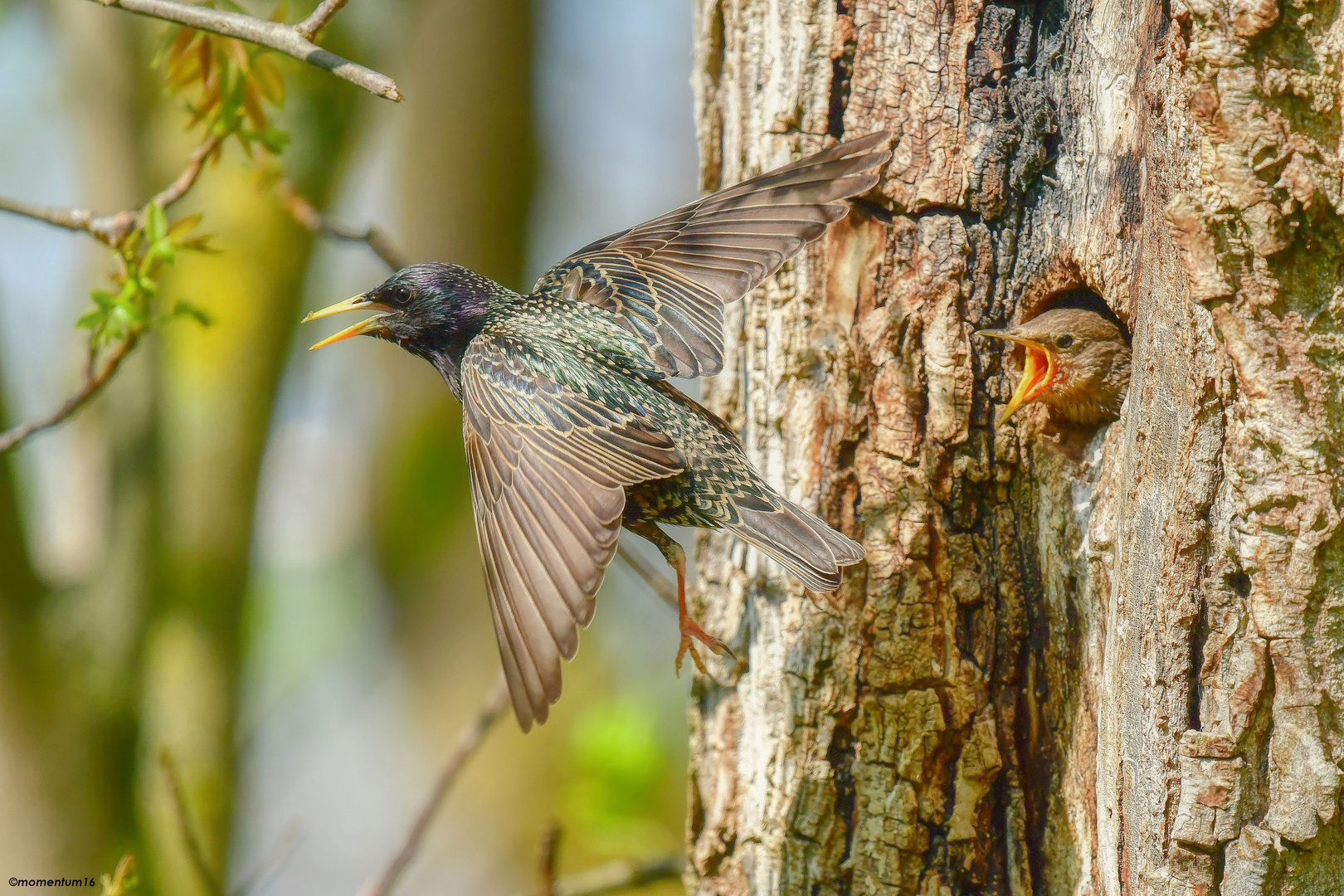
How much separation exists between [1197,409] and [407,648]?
6.56 meters

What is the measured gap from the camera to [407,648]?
7793 millimetres

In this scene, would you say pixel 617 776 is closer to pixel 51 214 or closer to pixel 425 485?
pixel 51 214

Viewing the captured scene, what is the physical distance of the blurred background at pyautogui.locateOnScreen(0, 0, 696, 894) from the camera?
4289 millimetres

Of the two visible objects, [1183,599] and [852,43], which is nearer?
[1183,599]

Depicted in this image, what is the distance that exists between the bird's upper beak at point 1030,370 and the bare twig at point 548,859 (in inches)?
53.8

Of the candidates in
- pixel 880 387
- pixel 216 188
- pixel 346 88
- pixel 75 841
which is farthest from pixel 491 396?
pixel 216 188

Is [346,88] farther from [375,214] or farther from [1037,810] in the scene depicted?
[1037,810]

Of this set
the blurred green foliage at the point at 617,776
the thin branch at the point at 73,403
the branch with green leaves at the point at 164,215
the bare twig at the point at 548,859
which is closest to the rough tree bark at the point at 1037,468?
the bare twig at the point at 548,859

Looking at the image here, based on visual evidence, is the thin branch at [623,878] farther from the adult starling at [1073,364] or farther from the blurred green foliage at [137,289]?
the blurred green foliage at [137,289]

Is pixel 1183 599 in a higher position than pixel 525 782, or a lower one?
higher

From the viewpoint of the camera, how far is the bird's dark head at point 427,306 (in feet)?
10.2

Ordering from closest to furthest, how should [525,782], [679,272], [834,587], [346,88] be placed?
[834,587] < [679,272] < [346,88] < [525,782]

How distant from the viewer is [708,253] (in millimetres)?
3082

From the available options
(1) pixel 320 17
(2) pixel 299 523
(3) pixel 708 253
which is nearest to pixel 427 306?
(3) pixel 708 253
